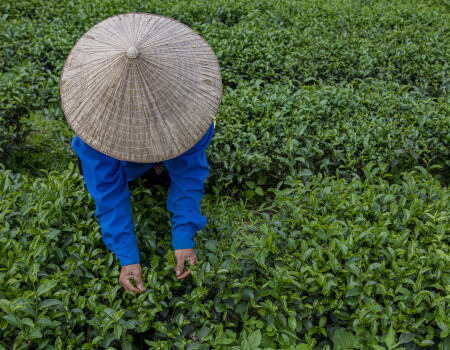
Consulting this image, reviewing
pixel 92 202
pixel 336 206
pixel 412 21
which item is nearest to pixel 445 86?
pixel 412 21

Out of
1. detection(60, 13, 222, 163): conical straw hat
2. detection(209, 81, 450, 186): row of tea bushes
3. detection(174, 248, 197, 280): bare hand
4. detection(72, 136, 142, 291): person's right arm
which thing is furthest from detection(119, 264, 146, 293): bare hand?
detection(209, 81, 450, 186): row of tea bushes

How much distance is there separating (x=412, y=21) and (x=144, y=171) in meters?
3.96

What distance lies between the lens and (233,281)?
1935mm

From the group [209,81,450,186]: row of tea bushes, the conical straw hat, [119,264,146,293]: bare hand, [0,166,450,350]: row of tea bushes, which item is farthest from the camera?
[209,81,450,186]: row of tea bushes

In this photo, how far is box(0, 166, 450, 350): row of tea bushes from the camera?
175 centimetres

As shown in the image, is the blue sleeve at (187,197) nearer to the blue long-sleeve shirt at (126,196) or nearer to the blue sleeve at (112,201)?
the blue long-sleeve shirt at (126,196)

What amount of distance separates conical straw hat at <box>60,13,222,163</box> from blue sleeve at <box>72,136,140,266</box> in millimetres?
277

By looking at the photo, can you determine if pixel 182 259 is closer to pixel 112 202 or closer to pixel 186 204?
pixel 186 204

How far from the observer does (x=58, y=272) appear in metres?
1.87

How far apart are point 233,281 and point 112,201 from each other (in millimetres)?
684

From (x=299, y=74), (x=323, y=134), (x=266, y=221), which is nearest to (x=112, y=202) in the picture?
(x=266, y=221)

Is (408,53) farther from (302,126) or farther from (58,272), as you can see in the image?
(58,272)

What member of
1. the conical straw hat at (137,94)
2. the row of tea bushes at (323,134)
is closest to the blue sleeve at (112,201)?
the conical straw hat at (137,94)

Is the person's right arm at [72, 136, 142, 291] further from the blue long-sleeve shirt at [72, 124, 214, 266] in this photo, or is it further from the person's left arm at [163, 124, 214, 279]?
the person's left arm at [163, 124, 214, 279]
